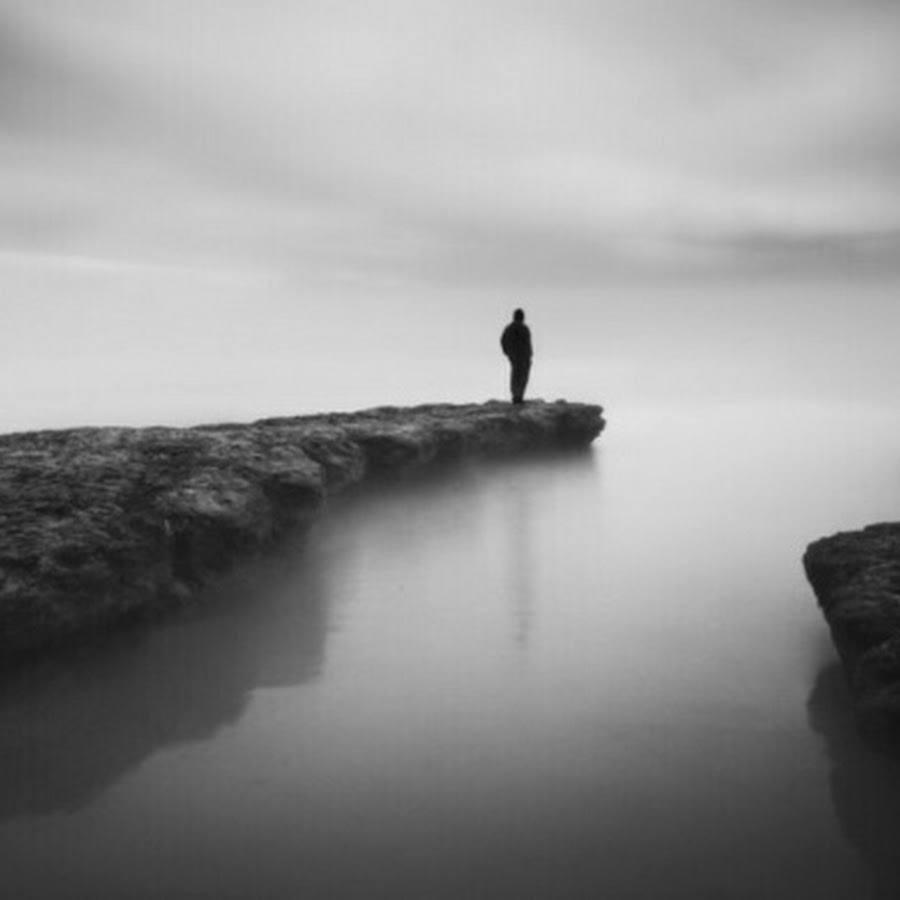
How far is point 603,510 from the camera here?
12.8 m

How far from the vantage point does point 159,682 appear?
5.78 m

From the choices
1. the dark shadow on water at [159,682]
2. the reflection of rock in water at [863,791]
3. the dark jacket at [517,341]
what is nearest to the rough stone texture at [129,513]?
the dark shadow on water at [159,682]

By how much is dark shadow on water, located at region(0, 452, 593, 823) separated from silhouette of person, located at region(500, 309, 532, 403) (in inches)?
535

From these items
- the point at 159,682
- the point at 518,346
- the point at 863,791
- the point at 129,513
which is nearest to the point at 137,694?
the point at 159,682

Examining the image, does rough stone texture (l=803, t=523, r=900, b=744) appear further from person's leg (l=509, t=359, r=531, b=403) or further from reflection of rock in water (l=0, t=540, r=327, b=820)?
person's leg (l=509, t=359, r=531, b=403)

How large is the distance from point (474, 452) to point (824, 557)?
11.8 meters

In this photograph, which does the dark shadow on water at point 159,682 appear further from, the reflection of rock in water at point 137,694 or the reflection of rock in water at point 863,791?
the reflection of rock in water at point 863,791

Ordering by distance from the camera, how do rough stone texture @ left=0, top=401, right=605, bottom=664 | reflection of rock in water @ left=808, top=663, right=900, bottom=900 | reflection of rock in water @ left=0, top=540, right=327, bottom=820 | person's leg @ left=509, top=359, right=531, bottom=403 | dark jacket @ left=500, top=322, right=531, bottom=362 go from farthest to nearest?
person's leg @ left=509, top=359, right=531, bottom=403
dark jacket @ left=500, top=322, right=531, bottom=362
rough stone texture @ left=0, top=401, right=605, bottom=664
reflection of rock in water @ left=0, top=540, right=327, bottom=820
reflection of rock in water @ left=808, top=663, right=900, bottom=900

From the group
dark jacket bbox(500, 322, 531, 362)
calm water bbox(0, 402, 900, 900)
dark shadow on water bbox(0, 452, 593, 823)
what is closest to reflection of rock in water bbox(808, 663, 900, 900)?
calm water bbox(0, 402, 900, 900)

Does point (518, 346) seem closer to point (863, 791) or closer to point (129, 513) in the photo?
point (129, 513)

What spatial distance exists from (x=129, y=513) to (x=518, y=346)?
15.8 meters

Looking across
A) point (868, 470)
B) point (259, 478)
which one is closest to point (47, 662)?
point (259, 478)

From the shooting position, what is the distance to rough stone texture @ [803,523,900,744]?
181 inches

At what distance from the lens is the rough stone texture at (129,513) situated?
600 centimetres
